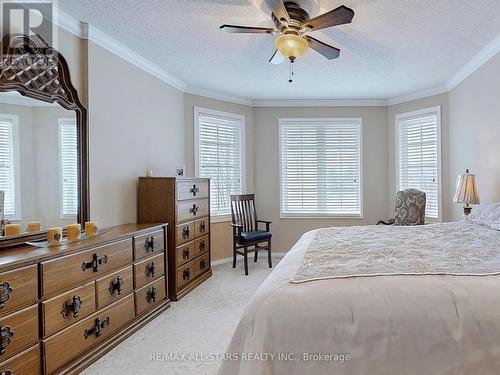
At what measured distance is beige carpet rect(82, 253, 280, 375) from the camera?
225 cm

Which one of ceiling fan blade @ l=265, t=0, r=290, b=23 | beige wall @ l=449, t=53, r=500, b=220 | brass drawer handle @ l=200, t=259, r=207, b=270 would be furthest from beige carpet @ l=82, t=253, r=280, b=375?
beige wall @ l=449, t=53, r=500, b=220

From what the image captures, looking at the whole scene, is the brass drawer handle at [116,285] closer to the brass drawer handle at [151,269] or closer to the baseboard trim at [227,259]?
the brass drawer handle at [151,269]

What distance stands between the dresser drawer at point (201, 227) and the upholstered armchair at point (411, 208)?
2652 mm

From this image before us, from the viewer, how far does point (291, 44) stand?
2.36 meters

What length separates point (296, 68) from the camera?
3.89 metres

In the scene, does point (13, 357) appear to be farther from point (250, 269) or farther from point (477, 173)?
point (477, 173)

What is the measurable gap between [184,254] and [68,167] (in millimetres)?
1586

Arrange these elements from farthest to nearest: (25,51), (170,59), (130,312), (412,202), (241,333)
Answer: (412,202), (170,59), (130,312), (25,51), (241,333)

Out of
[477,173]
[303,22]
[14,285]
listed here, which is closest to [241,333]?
[14,285]

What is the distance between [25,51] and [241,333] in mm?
2472

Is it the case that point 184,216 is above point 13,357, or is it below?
above

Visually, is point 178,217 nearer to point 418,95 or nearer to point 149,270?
point 149,270

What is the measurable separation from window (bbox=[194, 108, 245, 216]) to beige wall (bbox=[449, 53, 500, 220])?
3.08 metres

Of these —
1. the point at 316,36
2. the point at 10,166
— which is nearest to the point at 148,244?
the point at 10,166
